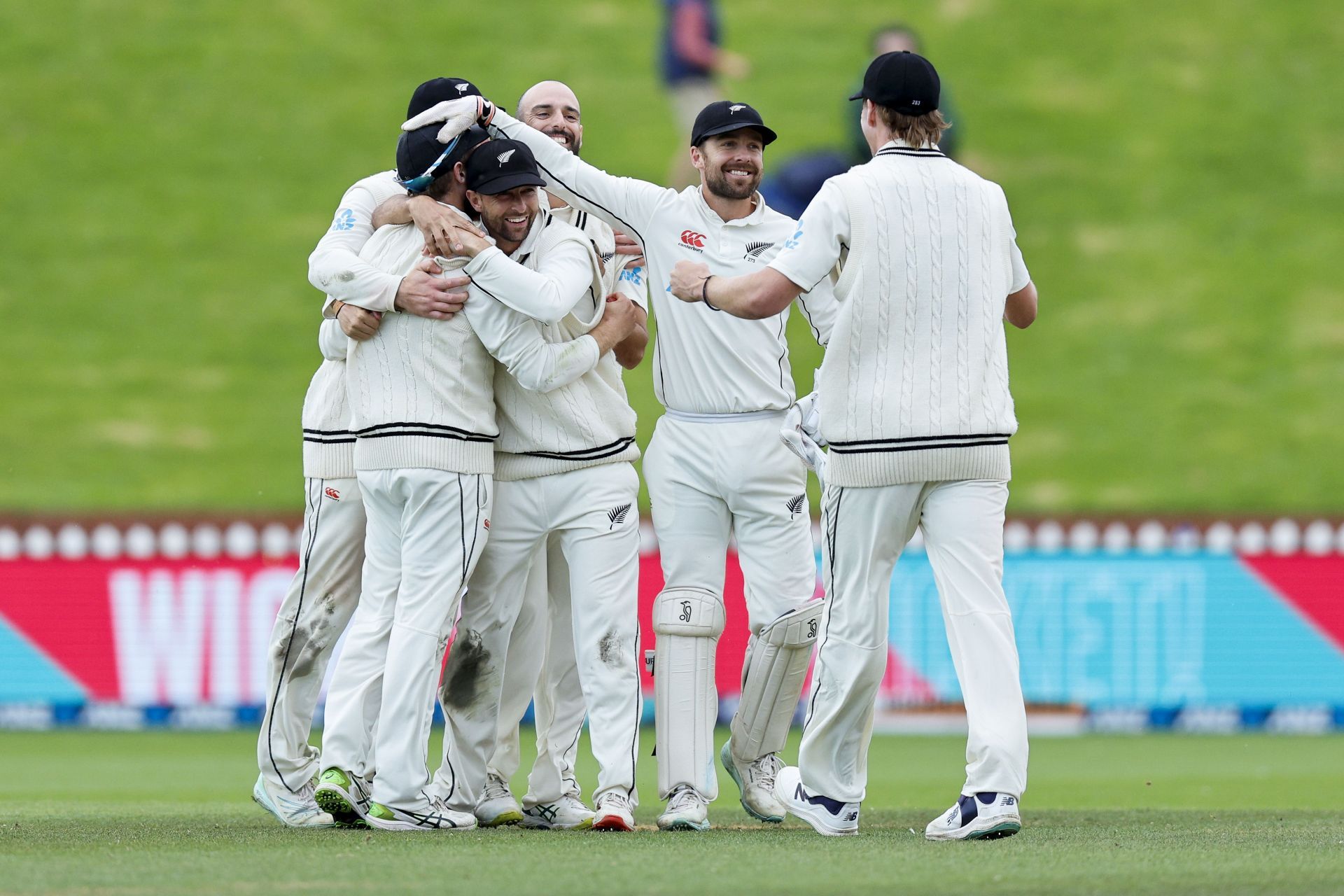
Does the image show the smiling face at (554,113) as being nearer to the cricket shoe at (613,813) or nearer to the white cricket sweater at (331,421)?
the white cricket sweater at (331,421)

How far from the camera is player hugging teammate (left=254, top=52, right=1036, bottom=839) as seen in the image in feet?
16.5

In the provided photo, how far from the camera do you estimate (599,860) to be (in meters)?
4.51

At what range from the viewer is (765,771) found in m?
6.02

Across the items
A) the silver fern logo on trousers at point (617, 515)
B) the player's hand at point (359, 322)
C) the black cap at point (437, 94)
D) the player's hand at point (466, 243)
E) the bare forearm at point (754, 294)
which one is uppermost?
the black cap at point (437, 94)

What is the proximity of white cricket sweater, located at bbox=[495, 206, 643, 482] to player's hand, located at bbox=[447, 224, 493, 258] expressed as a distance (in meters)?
0.26

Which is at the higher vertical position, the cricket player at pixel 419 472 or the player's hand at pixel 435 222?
the player's hand at pixel 435 222

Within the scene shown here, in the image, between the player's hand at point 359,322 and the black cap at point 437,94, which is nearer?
the player's hand at point 359,322

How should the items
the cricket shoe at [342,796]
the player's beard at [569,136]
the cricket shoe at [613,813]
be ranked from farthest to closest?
the player's beard at [569,136], the cricket shoe at [613,813], the cricket shoe at [342,796]

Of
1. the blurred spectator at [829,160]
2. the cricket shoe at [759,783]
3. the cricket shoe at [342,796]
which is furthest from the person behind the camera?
the blurred spectator at [829,160]

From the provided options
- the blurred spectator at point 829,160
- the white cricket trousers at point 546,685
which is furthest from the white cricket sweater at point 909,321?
the blurred spectator at point 829,160

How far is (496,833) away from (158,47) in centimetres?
1593

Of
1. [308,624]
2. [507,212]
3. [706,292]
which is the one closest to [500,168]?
[507,212]

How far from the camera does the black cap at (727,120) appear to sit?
564 centimetres

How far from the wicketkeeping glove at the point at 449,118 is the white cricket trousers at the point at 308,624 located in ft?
3.77
